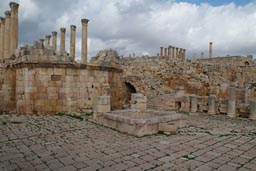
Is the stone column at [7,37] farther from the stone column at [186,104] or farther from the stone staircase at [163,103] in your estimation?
the stone column at [186,104]

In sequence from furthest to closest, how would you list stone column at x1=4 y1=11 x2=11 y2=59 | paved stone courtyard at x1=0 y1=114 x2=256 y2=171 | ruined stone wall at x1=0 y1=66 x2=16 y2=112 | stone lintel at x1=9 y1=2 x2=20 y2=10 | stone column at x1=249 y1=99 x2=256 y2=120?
stone column at x1=4 y1=11 x2=11 y2=59 → stone lintel at x1=9 y1=2 x2=20 y2=10 → stone column at x1=249 y1=99 x2=256 y2=120 → ruined stone wall at x1=0 y1=66 x2=16 y2=112 → paved stone courtyard at x1=0 y1=114 x2=256 y2=171

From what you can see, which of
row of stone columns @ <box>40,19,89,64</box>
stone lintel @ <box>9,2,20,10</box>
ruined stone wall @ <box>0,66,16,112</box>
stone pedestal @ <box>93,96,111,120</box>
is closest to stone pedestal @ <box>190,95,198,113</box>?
stone pedestal @ <box>93,96,111,120</box>

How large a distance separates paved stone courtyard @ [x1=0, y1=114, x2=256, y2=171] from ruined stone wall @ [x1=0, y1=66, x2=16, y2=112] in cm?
339

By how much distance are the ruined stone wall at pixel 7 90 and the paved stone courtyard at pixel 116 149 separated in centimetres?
339

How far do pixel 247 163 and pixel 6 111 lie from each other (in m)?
10.9

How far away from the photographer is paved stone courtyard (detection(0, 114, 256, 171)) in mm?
4438

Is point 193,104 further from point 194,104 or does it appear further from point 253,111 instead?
point 253,111

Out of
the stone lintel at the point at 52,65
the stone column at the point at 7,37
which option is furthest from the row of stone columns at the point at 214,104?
the stone column at the point at 7,37

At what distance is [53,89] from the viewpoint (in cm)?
1062

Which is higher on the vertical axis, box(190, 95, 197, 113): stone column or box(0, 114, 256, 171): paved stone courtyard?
box(190, 95, 197, 113): stone column

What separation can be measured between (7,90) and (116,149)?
333 inches

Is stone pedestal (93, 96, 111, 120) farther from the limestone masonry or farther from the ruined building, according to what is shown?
the ruined building

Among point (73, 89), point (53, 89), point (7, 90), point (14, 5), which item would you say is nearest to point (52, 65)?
point (53, 89)

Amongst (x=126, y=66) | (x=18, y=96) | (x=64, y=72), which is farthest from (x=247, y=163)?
(x=126, y=66)
